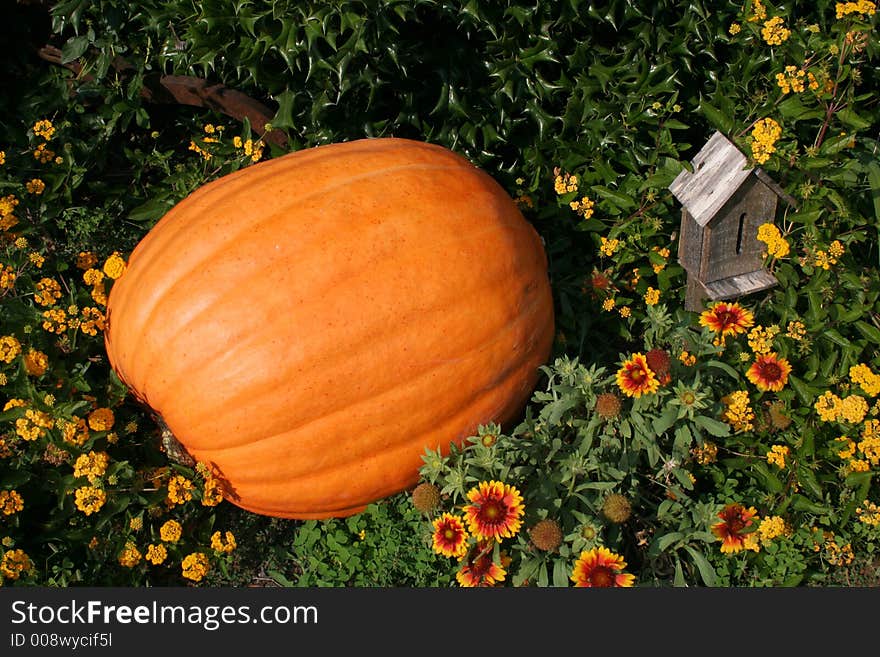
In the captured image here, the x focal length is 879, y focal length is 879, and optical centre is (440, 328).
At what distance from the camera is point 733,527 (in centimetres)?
283

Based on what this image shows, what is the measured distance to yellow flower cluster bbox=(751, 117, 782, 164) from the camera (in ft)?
9.98

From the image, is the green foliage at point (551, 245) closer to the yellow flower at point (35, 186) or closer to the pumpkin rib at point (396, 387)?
the yellow flower at point (35, 186)

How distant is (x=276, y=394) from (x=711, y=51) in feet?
7.51

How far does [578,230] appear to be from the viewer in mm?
3750

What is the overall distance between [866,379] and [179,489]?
2374 millimetres

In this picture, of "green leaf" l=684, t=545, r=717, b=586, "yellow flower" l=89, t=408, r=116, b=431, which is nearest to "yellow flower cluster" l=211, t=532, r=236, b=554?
"yellow flower" l=89, t=408, r=116, b=431

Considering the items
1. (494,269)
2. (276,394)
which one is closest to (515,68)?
(494,269)

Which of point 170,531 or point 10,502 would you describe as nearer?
point 10,502

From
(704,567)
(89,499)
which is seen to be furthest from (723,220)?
(89,499)

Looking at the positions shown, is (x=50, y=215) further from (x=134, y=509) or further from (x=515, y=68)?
(x=515, y=68)

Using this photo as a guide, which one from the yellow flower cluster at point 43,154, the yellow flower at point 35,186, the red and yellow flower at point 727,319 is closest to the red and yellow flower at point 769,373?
the red and yellow flower at point 727,319

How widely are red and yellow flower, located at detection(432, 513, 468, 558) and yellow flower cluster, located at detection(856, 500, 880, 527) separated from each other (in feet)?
4.64

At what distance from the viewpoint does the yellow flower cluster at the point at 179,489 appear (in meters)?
2.96

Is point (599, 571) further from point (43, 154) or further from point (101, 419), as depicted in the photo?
point (43, 154)
